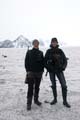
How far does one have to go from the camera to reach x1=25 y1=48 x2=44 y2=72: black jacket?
721 cm

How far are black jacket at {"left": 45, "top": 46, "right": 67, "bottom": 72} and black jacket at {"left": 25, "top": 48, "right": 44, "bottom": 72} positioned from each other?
23 centimetres

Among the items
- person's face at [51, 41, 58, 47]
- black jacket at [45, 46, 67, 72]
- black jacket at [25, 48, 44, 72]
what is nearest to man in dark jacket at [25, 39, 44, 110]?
black jacket at [25, 48, 44, 72]

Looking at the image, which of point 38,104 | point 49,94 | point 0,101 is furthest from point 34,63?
point 49,94

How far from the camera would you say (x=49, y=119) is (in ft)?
21.2

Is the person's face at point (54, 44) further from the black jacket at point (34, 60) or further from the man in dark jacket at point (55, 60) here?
the black jacket at point (34, 60)

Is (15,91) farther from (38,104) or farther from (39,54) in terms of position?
(39,54)

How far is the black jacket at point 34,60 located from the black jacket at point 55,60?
0.76 feet

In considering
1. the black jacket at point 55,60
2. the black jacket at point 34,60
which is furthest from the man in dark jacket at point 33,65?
the black jacket at point 55,60

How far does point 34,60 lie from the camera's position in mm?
7227

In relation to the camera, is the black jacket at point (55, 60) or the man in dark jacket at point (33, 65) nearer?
the man in dark jacket at point (33, 65)

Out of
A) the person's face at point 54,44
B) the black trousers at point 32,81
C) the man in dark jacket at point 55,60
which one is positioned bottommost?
the black trousers at point 32,81

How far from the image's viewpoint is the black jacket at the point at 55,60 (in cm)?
741

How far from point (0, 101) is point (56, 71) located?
228cm

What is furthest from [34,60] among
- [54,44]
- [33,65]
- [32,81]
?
[54,44]
